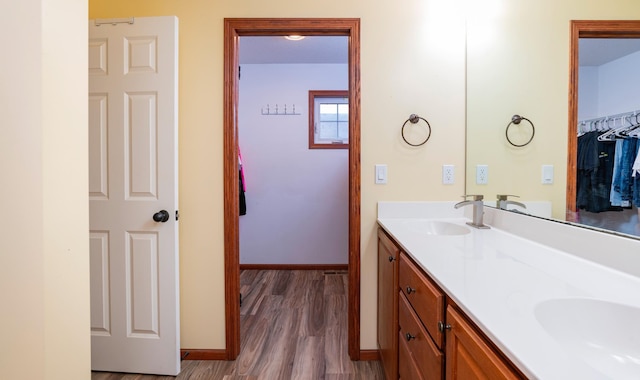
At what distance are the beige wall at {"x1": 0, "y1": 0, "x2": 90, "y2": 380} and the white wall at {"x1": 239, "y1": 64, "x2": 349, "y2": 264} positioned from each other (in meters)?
2.55

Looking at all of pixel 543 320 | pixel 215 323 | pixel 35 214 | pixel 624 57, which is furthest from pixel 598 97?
pixel 215 323

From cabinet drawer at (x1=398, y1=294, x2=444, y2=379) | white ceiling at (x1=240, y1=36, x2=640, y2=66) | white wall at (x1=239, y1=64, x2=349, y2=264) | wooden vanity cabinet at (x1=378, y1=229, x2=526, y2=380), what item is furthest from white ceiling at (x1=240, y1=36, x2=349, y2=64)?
cabinet drawer at (x1=398, y1=294, x2=444, y2=379)

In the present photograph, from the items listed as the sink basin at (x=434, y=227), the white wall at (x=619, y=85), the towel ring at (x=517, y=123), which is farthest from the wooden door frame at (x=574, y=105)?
the sink basin at (x=434, y=227)

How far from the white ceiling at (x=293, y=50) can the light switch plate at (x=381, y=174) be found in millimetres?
1564

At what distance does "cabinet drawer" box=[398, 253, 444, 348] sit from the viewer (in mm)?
882

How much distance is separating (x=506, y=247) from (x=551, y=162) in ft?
1.30

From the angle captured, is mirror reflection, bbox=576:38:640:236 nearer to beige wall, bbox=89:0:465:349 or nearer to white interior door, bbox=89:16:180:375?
beige wall, bbox=89:0:465:349

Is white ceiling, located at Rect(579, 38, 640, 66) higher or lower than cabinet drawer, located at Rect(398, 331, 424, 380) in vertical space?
higher

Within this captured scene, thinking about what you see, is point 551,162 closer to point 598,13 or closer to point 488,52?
point 598,13

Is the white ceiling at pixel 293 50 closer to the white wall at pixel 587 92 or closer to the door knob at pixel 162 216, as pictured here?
the door knob at pixel 162 216

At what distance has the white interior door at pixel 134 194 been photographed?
1.69 metres

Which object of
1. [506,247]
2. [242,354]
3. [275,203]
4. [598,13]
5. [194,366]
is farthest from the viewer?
[275,203]

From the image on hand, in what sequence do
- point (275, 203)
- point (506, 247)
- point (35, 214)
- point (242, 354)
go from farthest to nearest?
point (275, 203) → point (242, 354) → point (506, 247) → point (35, 214)

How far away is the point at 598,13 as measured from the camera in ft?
3.52
